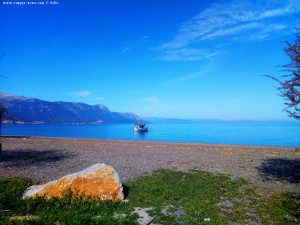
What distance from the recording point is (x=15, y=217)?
387 inches

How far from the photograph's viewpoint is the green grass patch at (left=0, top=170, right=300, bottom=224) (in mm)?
9914

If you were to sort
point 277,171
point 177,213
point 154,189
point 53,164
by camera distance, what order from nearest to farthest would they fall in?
1. point 177,213
2. point 154,189
3. point 277,171
4. point 53,164

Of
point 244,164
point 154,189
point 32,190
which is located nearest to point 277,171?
point 244,164

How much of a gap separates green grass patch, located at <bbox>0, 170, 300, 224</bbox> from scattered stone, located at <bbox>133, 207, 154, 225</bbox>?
0.65ft

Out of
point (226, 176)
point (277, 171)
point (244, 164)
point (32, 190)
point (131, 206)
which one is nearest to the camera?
point (131, 206)

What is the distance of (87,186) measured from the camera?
12.5 m

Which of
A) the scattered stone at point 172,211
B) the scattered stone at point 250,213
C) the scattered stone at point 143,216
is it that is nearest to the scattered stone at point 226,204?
the scattered stone at point 250,213

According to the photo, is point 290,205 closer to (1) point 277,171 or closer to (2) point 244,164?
(1) point 277,171

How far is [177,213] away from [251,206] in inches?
131

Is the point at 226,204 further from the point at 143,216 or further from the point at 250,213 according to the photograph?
the point at 143,216

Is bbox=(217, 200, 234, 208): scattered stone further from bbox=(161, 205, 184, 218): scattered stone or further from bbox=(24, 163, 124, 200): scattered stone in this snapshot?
bbox=(24, 163, 124, 200): scattered stone

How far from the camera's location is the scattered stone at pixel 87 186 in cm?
1219

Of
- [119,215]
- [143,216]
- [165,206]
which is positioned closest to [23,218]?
[119,215]

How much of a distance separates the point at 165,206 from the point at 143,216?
1.42 m
